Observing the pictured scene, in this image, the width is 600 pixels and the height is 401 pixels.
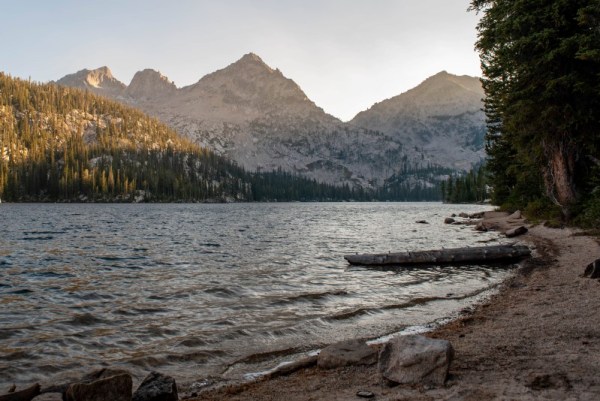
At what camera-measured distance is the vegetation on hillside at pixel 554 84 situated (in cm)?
3028

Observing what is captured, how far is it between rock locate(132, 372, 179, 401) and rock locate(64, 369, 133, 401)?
0.26 meters

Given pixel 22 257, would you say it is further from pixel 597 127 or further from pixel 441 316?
pixel 597 127

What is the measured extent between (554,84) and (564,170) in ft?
35.6

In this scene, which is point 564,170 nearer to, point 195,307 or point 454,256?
point 454,256

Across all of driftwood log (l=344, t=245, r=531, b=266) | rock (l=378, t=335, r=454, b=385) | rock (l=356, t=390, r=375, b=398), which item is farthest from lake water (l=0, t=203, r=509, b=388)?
rock (l=378, t=335, r=454, b=385)

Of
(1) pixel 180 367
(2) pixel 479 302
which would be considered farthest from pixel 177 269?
(2) pixel 479 302

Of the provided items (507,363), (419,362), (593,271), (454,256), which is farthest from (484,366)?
(454,256)

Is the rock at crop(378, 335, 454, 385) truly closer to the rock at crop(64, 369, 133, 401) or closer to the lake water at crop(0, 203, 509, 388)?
the lake water at crop(0, 203, 509, 388)

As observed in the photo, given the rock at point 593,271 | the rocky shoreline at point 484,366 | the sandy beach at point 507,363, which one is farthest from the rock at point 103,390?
the rock at point 593,271

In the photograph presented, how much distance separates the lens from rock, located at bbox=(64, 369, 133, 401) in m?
7.43

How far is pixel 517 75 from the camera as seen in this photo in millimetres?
35312

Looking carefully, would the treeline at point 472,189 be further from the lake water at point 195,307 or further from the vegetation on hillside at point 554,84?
the lake water at point 195,307

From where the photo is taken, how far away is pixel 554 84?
99.5 ft

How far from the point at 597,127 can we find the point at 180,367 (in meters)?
36.2
